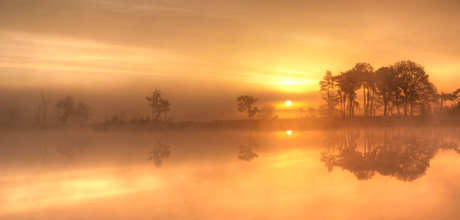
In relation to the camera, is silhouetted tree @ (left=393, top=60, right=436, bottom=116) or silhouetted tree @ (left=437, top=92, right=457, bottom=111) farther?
silhouetted tree @ (left=437, top=92, right=457, bottom=111)

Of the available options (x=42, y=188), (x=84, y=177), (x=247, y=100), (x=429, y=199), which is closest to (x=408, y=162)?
(x=429, y=199)

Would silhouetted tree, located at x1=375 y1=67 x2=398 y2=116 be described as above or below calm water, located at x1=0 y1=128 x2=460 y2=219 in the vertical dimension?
above

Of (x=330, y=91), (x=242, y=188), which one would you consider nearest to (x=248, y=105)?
(x=330, y=91)

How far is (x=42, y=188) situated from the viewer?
10.1m

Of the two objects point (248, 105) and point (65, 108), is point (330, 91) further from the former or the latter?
point (65, 108)

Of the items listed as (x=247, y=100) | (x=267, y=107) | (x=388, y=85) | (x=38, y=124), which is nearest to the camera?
(x=388, y=85)

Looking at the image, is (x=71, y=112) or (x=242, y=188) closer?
(x=242, y=188)

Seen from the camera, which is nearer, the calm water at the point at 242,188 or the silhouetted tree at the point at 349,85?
the calm water at the point at 242,188

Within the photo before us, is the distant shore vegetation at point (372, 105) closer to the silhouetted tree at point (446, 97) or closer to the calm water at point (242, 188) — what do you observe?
the silhouetted tree at point (446, 97)

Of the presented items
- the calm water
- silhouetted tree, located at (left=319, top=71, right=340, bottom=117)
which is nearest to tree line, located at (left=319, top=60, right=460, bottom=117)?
silhouetted tree, located at (left=319, top=71, right=340, bottom=117)

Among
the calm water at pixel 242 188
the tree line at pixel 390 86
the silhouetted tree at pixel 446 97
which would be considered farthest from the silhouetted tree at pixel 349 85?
the calm water at pixel 242 188

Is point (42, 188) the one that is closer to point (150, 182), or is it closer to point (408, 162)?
point (150, 182)

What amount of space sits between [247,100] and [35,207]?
5478 centimetres

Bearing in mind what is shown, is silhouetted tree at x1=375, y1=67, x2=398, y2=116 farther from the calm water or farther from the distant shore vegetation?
the calm water
